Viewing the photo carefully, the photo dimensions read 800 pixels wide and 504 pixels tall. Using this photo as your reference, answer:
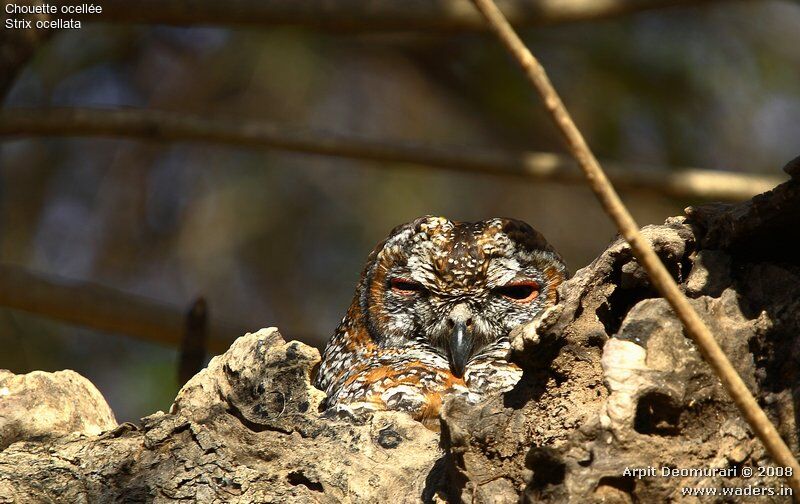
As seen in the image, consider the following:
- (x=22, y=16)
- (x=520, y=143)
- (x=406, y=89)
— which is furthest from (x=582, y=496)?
(x=406, y=89)

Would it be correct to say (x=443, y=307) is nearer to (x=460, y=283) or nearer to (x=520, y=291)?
(x=460, y=283)

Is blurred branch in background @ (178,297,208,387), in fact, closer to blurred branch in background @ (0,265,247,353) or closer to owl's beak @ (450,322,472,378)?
blurred branch in background @ (0,265,247,353)

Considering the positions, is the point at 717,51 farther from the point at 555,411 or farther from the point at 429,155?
the point at 555,411

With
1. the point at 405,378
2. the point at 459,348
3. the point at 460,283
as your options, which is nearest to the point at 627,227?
the point at 405,378

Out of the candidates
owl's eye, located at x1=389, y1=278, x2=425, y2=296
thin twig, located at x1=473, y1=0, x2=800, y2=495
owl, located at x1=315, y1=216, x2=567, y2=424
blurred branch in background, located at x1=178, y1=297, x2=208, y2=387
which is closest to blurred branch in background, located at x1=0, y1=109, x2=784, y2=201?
blurred branch in background, located at x1=178, y1=297, x2=208, y2=387

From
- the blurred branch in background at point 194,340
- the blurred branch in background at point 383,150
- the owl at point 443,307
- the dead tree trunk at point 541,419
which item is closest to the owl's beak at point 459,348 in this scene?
the owl at point 443,307

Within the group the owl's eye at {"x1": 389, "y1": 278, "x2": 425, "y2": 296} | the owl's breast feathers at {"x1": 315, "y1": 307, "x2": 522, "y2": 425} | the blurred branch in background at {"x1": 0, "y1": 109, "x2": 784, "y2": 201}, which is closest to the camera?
the owl's breast feathers at {"x1": 315, "y1": 307, "x2": 522, "y2": 425}
